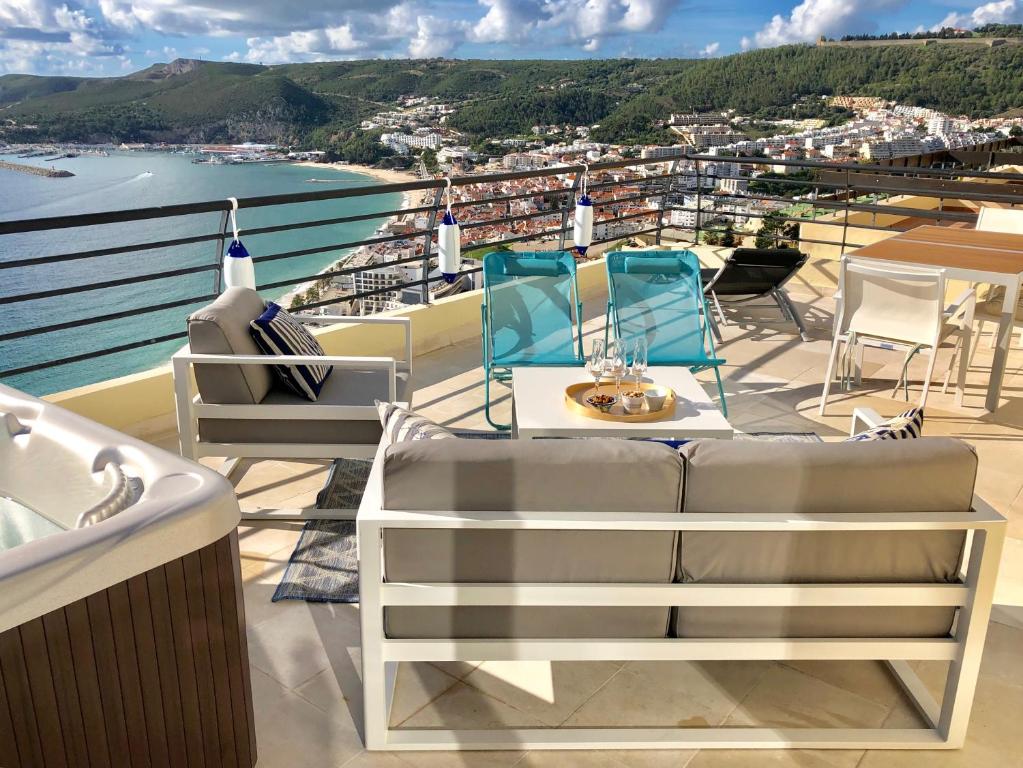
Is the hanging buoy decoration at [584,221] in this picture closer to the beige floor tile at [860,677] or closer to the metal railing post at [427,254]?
the metal railing post at [427,254]

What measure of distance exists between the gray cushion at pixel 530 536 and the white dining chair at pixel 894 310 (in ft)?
9.10

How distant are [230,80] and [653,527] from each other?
51.3 feet

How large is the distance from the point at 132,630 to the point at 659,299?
3.48 meters

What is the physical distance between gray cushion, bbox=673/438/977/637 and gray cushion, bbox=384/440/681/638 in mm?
83

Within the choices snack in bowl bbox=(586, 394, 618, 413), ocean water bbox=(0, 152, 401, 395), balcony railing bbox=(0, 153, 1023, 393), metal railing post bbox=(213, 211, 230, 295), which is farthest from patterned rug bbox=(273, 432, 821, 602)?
ocean water bbox=(0, 152, 401, 395)

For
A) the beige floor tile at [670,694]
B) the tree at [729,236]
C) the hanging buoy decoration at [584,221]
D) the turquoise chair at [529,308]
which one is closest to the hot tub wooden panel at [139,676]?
the beige floor tile at [670,694]

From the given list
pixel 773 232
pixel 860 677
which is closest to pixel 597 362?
pixel 860 677

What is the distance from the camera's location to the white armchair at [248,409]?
3.13 meters

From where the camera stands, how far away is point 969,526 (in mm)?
1971

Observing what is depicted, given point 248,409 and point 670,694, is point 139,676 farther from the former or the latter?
point 248,409

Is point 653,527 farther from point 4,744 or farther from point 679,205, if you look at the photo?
point 679,205

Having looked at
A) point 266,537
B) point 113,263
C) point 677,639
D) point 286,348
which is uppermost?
point 286,348

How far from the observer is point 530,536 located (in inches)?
78.5

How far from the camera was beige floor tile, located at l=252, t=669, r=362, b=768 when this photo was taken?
6.88 feet
